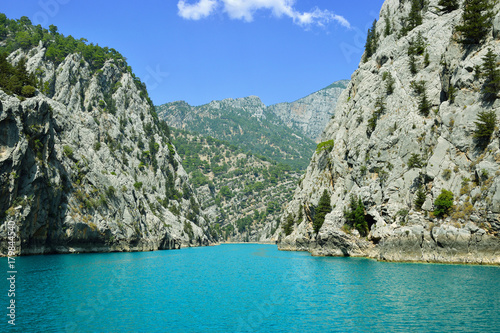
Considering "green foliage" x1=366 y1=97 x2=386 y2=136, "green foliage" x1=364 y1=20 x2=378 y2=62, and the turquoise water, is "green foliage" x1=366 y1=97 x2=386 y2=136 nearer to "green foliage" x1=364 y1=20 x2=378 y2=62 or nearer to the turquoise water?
"green foliage" x1=364 y1=20 x2=378 y2=62

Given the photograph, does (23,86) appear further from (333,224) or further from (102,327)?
(333,224)

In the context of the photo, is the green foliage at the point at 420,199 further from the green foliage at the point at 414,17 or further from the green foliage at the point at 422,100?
the green foliage at the point at 414,17

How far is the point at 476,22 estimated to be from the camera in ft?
207

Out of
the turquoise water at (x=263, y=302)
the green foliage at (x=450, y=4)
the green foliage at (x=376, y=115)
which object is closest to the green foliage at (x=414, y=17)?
the green foliage at (x=450, y=4)

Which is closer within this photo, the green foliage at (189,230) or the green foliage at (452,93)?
the green foliage at (452,93)

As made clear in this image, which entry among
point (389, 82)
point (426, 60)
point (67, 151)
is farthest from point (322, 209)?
A: point (67, 151)

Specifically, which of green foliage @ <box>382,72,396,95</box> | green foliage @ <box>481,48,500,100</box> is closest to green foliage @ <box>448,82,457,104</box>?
green foliage @ <box>481,48,500,100</box>

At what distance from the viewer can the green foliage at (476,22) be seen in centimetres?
6212

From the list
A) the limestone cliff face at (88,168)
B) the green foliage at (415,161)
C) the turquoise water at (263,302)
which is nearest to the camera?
the turquoise water at (263,302)

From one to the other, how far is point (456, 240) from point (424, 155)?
20.8 m

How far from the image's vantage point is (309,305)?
107 ft

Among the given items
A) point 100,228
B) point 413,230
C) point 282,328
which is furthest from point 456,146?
point 100,228

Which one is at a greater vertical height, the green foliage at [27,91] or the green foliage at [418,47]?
the green foliage at [418,47]

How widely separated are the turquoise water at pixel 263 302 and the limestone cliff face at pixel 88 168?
90.0ft
